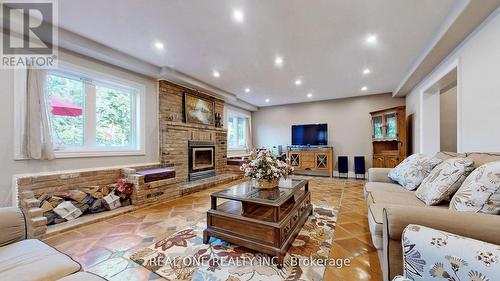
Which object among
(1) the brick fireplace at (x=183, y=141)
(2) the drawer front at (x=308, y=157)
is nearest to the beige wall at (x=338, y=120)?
(2) the drawer front at (x=308, y=157)

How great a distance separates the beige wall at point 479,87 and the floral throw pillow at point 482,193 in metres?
1.23

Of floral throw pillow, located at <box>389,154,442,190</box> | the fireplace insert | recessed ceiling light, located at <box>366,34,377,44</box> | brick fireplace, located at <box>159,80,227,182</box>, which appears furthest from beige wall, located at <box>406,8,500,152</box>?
the fireplace insert

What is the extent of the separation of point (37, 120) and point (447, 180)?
15.2 feet

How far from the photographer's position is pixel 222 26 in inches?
98.3

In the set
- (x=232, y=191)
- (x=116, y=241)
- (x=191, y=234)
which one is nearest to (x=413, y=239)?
(x=232, y=191)

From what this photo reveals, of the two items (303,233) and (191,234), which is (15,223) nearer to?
(191,234)

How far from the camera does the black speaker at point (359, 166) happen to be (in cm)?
577

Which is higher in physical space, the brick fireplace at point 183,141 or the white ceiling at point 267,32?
the white ceiling at point 267,32

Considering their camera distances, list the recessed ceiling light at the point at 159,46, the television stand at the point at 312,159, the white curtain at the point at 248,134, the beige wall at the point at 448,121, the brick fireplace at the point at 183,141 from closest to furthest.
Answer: the recessed ceiling light at the point at 159,46
the brick fireplace at the point at 183,141
the beige wall at the point at 448,121
the television stand at the point at 312,159
the white curtain at the point at 248,134

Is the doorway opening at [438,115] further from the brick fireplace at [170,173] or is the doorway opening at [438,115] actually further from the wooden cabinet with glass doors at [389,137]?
the brick fireplace at [170,173]

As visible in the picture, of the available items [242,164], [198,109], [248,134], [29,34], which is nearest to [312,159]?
[248,134]

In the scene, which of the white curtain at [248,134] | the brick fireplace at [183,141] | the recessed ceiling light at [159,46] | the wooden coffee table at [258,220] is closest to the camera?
the wooden coffee table at [258,220]

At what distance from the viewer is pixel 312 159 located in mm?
6258

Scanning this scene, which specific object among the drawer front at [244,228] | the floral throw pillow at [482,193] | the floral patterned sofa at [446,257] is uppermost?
the floral throw pillow at [482,193]
